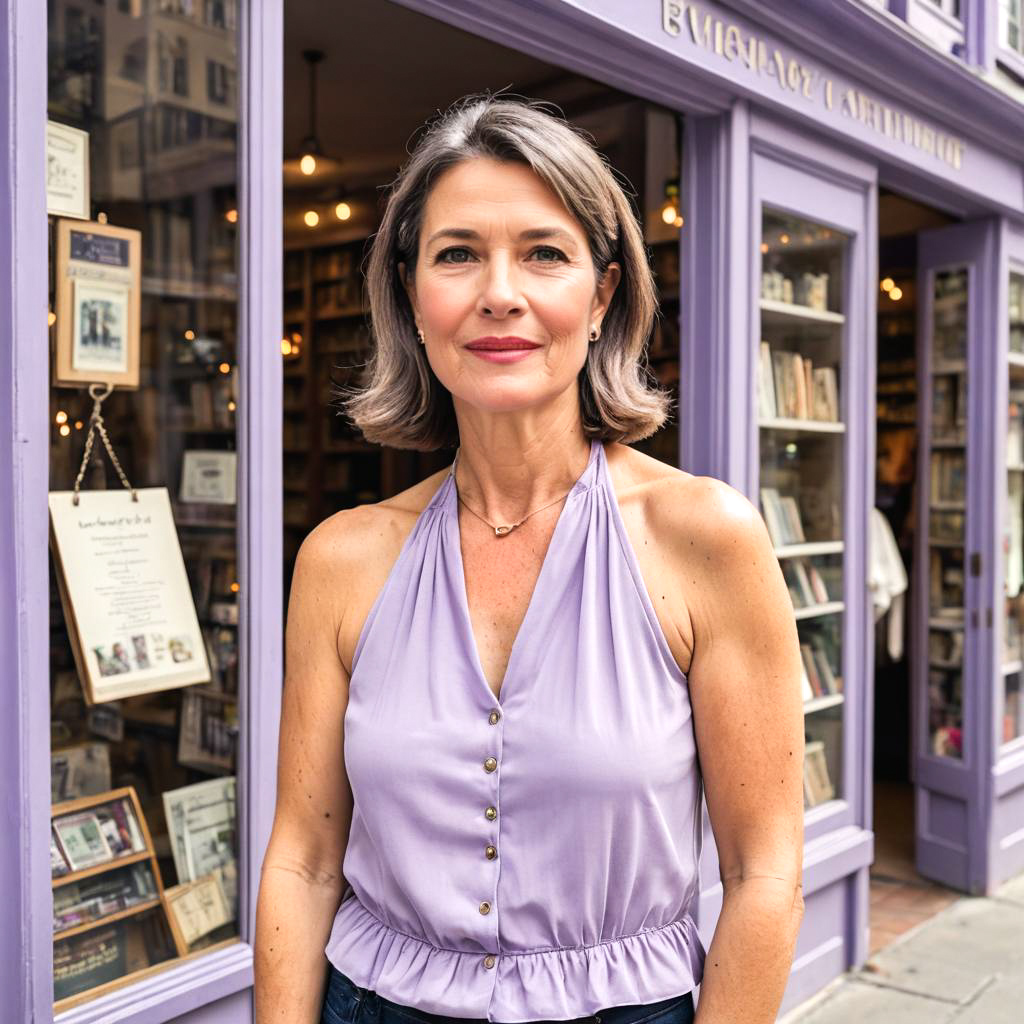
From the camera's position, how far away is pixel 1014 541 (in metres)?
5.93

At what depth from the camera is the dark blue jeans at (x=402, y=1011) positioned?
4.50 feet

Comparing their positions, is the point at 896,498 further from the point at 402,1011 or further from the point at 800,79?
the point at 402,1011

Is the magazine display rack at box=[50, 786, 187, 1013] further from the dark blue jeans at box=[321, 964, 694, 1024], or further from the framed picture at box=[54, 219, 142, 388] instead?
the dark blue jeans at box=[321, 964, 694, 1024]

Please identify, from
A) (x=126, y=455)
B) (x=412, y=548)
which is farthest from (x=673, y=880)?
(x=126, y=455)

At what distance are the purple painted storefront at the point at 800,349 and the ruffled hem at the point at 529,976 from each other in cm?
110

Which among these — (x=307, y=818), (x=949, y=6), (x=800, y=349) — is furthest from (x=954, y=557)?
(x=307, y=818)

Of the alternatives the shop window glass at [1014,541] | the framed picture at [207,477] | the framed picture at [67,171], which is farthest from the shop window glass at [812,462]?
the framed picture at [67,171]

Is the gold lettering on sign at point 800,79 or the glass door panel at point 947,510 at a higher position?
the gold lettering on sign at point 800,79

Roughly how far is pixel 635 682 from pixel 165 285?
6.11 feet

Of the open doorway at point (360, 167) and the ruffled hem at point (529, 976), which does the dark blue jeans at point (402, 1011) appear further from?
the open doorway at point (360, 167)

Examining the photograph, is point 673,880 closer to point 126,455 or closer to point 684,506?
point 684,506

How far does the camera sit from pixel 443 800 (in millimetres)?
1377

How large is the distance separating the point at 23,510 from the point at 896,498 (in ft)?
19.7

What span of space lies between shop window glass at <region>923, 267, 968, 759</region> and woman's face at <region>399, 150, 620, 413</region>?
15.3 feet
